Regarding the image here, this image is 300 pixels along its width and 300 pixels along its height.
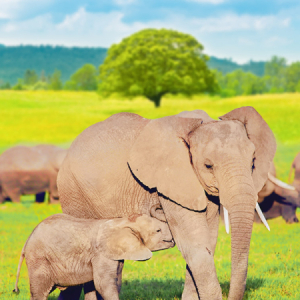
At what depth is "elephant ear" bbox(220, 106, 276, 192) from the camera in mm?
5809

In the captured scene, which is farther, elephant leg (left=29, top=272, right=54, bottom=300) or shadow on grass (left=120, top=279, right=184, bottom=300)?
shadow on grass (left=120, top=279, right=184, bottom=300)

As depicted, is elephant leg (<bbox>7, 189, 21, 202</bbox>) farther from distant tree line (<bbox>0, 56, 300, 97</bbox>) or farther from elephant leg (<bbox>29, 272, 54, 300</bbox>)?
distant tree line (<bbox>0, 56, 300, 97</bbox>)

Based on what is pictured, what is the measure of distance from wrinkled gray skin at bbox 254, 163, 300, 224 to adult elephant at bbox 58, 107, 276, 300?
800 cm

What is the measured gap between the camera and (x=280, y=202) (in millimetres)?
13945

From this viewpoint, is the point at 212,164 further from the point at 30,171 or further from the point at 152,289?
the point at 30,171

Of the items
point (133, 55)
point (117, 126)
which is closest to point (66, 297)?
point (117, 126)

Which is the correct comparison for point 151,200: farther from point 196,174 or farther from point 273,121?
point 273,121

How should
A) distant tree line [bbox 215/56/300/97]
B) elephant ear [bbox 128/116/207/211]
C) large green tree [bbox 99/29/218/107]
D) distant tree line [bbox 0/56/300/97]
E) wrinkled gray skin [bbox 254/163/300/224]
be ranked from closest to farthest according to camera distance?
1. elephant ear [bbox 128/116/207/211]
2. wrinkled gray skin [bbox 254/163/300/224]
3. large green tree [bbox 99/29/218/107]
4. distant tree line [bbox 215/56/300/97]
5. distant tree line [bbox 0/56/300/97]

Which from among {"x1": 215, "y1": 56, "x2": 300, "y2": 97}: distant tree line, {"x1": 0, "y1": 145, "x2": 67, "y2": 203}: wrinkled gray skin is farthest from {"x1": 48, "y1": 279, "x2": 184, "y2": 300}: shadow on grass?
{"x1": 215, "y1": 56, "x2": 300, "y2": 97}: distant tree line

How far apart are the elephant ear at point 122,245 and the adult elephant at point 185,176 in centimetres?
29

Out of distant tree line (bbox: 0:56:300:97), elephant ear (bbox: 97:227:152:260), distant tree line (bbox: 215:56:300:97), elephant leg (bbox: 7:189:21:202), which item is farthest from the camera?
distant tree line (bbox: 0:56:300:97)

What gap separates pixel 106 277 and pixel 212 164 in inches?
68.5

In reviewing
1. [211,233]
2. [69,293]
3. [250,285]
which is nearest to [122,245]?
[211,233]

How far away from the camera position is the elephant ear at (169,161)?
5410 mm
